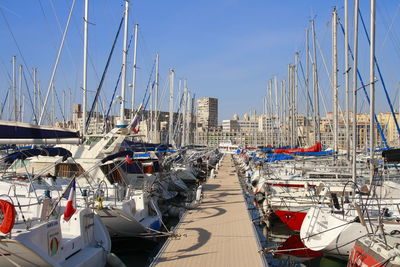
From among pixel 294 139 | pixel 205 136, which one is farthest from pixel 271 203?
pixel 205 136

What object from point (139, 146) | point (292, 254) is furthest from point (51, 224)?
point (139, 146)

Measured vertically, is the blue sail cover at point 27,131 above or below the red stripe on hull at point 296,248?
above

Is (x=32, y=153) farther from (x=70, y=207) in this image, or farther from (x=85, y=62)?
(x=85, y=62)

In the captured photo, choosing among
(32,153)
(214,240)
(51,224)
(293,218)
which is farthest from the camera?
(293,218)

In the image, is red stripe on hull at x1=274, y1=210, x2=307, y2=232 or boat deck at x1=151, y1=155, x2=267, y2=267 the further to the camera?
red stripe on hull at x1=274, y1=210, x2=307, y2=232

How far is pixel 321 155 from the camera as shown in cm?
2616

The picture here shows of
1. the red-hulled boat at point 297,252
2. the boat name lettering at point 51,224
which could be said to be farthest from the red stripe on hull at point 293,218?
the boat name lettering at point 51,224

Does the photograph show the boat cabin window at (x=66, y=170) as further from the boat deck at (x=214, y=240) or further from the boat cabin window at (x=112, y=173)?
the boat deck at (x=214, y=240)

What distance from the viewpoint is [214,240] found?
39.3 feet

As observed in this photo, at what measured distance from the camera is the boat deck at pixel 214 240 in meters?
10.0

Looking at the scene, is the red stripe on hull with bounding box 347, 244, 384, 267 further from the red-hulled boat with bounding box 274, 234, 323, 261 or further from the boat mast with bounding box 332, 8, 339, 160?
the boat mast with bounding box 332, 8, 339, 160

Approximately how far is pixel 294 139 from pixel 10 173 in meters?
29.7

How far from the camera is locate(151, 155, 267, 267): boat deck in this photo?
32.9ft

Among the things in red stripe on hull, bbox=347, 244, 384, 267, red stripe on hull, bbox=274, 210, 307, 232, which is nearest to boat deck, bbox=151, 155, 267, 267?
red stripe on hull, bbox=274, 210, 307, 232
